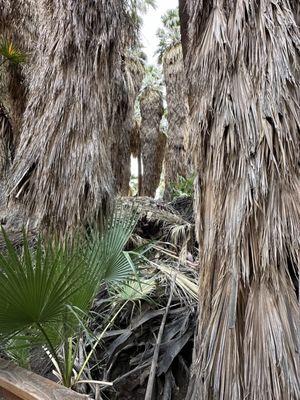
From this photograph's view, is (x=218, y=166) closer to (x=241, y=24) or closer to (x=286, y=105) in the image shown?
(x=286, y=105)

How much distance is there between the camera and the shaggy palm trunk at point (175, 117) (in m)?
12.7

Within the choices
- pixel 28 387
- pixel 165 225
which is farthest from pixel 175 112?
pixel 28 387

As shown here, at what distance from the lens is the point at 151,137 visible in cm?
1499

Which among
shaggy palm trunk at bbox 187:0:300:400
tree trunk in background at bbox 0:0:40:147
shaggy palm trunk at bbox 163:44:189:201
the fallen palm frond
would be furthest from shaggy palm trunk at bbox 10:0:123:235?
shaggy palm trunk at bbox 163:44:189:201

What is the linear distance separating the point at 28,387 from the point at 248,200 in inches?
55.6

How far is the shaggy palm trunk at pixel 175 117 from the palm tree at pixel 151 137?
137 centimetres

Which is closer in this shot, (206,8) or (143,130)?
(206,8)

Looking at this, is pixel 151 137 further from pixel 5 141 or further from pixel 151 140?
pixel 5 141

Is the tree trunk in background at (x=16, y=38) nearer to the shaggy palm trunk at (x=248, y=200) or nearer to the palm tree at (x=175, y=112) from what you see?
the palm tree at (x=175, y=112)

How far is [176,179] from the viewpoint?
12727mm

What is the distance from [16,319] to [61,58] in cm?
264

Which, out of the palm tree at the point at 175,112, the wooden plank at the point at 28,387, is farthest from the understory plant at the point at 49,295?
the palm tree at the point at 175,112

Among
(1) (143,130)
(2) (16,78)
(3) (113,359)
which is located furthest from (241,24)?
(1) (143,130)

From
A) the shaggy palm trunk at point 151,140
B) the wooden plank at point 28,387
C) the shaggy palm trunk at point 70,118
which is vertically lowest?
the wooden plank at point 28,387
